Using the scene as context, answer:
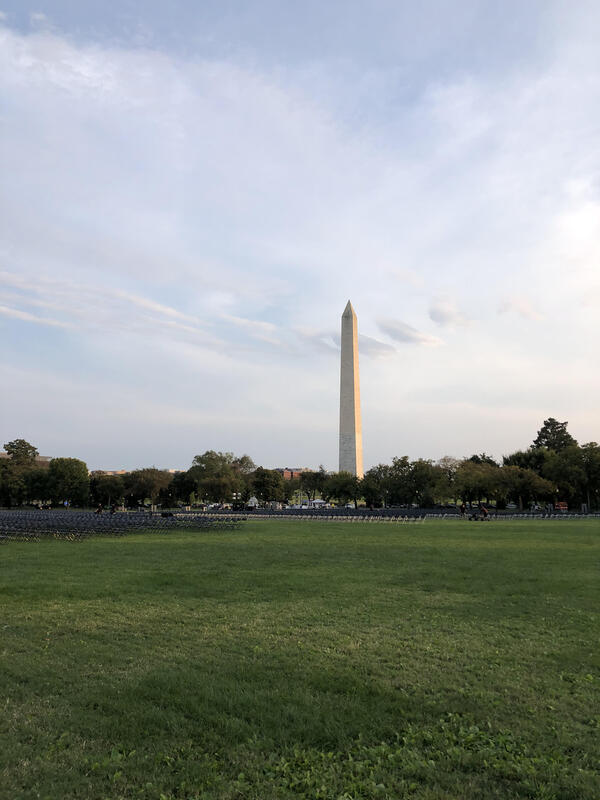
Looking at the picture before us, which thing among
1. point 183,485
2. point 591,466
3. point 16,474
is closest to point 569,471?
point 591,466

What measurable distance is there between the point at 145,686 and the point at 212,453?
341 ft

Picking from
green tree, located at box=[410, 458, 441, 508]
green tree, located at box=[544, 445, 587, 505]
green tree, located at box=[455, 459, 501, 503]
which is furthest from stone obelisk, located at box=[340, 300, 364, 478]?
green tree, located at box=[544, 445, 587, 505]

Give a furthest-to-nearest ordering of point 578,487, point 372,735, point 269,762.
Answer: point 578,487
point 372,735
point 269,762

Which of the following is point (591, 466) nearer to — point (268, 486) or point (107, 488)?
point (268, 486)

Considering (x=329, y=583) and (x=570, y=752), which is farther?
(x=329, y=583)

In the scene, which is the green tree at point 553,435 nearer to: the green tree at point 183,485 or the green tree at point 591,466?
the green tree at point 591,466

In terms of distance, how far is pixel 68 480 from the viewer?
279 ft

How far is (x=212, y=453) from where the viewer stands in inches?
4318

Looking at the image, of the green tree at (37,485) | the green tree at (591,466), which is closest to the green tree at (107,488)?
the green tree at (37,485)

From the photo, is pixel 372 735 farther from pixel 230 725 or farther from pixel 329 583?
pixel 329 583

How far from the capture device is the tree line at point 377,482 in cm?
6819

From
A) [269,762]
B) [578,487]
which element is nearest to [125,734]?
[269,762]

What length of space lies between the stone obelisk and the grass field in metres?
63.4

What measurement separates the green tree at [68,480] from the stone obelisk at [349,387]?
4036 cm
